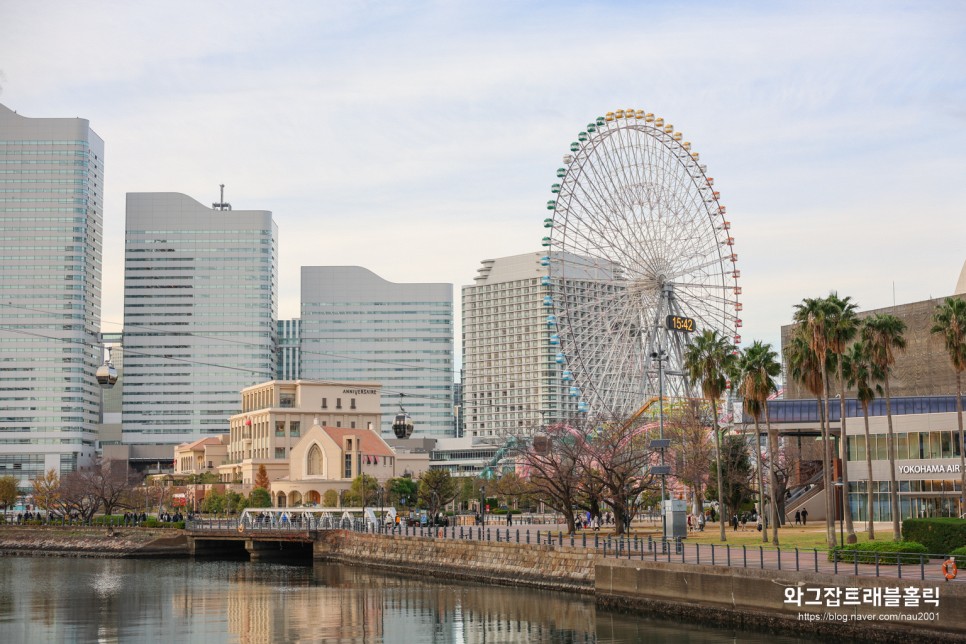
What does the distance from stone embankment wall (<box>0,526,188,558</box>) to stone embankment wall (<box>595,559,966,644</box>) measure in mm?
66257

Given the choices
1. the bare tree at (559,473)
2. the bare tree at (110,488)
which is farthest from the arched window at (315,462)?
the bare tree at (559,473)

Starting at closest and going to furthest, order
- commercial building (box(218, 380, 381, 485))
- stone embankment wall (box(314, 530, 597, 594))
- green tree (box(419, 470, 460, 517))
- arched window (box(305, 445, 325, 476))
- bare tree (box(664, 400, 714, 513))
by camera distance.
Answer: stone embankment wall (box(314, 530, 597, 594)) < bare tree (box(664, 400, 714, 513)) < green tree (box(419, 470, 460, 517)) < arched window (box(305, 445, 325, 476)) < commercial building (box(218, 380, 381, 485))

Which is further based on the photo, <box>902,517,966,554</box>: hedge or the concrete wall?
<box>902,517,966,554</box>: hedge

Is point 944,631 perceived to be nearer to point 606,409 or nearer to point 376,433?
point 606,409

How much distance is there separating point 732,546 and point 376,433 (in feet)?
325

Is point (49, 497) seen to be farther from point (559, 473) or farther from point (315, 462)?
point (559, 473)

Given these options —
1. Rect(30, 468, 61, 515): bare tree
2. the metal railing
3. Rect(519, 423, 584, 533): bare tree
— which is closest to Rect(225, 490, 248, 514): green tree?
Rect(30, 468, 61, 515): bare tree

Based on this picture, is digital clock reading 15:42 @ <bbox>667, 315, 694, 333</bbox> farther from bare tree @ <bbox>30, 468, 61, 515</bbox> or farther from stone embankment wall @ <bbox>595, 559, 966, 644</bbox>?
bare tree @ <bbox>30, 468, 61, 515</bbox>

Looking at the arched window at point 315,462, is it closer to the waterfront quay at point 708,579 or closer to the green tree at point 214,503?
the green tree at point 214,503

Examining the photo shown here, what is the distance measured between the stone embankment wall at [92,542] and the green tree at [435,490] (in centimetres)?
2960

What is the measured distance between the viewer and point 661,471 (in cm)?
6581

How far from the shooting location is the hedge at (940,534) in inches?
2090

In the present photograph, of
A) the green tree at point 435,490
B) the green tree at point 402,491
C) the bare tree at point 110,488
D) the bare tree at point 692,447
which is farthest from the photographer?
the bare tree at point 110,488

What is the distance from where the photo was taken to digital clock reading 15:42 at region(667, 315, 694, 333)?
106 metres
